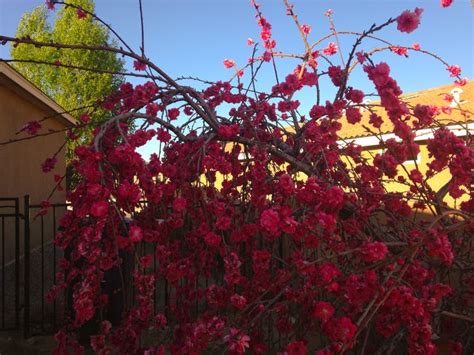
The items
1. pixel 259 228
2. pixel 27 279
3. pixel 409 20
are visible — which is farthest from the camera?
pixel 27 279

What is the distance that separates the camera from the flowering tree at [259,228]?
1.87 meters

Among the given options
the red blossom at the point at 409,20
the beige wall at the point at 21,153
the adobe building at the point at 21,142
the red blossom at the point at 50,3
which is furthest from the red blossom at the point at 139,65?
the beige wall at the point at 21,153

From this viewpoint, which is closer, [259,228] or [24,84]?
[259,228]

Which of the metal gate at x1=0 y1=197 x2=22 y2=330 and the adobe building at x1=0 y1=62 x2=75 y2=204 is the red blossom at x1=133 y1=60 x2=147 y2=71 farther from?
the adobe building at x1=0 y1=62 x2=75 y2=204

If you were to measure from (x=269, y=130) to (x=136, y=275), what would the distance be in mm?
1705

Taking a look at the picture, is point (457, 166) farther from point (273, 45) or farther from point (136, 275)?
point (273, 45)

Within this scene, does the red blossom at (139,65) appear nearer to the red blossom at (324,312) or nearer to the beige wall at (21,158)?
the red blossom at (324,312)

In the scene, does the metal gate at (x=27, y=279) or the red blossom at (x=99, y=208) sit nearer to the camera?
the red blossom at (x=99, y=208)

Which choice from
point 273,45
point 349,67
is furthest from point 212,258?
point 273,45

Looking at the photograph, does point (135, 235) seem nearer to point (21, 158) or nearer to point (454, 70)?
point (454, 70)

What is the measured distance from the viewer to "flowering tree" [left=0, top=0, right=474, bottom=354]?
1.87 metres

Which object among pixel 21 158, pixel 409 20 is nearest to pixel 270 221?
pixel 409 20

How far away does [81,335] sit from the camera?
387 centimetres

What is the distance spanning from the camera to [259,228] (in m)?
2.29
